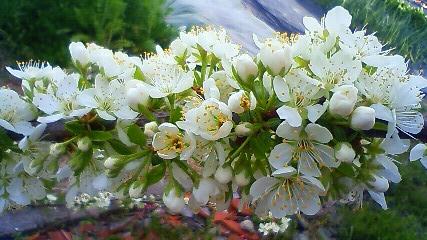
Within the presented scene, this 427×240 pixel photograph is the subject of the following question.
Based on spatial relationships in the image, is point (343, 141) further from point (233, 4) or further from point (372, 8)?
point (372, 8)

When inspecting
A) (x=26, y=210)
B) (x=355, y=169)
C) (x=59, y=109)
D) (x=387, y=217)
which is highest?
(x=355, y=169)

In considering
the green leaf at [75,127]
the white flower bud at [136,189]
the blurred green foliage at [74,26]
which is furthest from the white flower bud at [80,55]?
the blurred green foliage at [74,26]

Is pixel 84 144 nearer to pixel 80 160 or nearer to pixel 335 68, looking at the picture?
pixel 80 160

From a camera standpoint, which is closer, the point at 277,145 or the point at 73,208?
the point at 277,145

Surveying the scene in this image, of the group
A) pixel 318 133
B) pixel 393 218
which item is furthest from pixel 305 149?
pixel 393 218

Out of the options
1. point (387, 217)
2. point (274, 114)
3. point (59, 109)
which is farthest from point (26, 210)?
point (274, 114)

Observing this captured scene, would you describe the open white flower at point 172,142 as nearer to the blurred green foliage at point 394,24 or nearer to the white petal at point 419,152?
the white petal at point 419,152

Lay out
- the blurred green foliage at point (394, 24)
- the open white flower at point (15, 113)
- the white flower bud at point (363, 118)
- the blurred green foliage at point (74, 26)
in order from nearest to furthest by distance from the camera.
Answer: the white flower bud at point (363, 118), the open white flower at point (15, 113), the blurred green foliage at point (74, 26), the blurred green foliage at point (394, 24)
